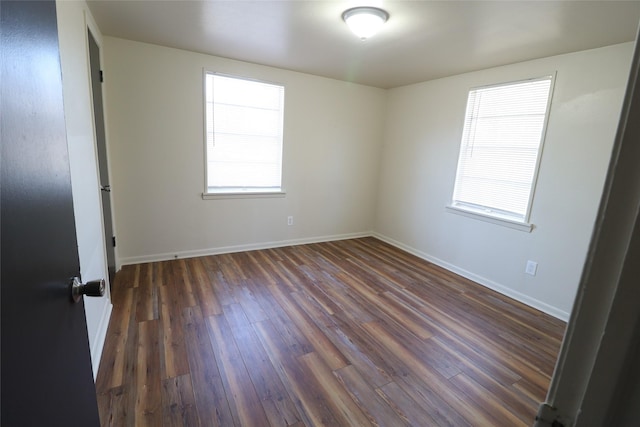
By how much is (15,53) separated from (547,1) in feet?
8.37

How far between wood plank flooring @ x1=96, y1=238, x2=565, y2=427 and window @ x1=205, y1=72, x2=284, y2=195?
1.12 meters

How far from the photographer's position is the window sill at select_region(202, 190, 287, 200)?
3725 mm

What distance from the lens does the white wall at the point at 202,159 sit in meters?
3.19

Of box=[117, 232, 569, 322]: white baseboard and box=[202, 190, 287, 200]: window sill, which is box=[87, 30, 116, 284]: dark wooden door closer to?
box=[117, 232, 569, 322]: white baseboard

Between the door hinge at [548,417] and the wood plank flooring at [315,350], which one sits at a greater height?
the door hinge at [548,417]

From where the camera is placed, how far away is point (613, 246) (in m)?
0.35

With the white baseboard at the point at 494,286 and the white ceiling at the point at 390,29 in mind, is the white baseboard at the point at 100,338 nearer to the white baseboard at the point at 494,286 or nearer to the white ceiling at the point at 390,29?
the white ceiling at the point at 390,29

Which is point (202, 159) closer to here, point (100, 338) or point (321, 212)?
point (321, 212)

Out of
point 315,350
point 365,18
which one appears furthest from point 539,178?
point 315,350

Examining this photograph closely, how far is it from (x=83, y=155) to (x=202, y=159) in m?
1.70

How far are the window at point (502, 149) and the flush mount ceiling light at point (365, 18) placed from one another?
5.74ft

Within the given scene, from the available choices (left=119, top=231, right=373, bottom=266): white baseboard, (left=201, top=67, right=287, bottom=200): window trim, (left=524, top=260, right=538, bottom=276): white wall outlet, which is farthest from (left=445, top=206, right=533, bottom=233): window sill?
(left=201, top=67, right=287, bottom=200): window trim

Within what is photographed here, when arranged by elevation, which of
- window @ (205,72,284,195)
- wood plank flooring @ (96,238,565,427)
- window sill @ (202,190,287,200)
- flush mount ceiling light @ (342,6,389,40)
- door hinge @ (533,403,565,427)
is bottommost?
wood plank flooring @ (96,238,565,427)

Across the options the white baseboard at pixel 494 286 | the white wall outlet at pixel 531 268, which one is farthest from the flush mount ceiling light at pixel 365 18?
the white baseboard at pixel 494 286
